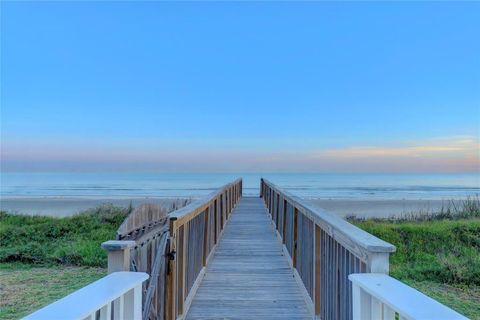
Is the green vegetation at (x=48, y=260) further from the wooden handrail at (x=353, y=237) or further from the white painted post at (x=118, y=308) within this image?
the wooden handrail at (x=353, y=237)

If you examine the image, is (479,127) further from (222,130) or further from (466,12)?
(222,130)

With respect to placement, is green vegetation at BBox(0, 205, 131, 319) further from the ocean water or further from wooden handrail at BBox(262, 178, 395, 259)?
the ocean water

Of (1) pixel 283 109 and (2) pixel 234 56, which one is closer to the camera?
(2) pixel 234 56

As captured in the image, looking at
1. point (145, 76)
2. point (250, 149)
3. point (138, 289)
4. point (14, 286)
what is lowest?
point (14, 286)

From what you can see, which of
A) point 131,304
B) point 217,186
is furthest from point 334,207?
point 131,304

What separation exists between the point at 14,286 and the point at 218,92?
54.6ft

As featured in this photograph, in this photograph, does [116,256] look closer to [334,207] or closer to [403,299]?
[403,299]

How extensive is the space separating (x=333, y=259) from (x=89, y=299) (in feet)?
6.13

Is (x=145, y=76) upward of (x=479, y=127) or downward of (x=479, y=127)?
upward

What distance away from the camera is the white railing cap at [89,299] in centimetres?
127

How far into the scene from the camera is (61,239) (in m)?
10.3

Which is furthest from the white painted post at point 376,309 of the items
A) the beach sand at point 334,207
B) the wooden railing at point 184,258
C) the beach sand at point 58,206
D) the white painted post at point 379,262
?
the beach sand at point 58,206

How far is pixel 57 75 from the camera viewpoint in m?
16.3

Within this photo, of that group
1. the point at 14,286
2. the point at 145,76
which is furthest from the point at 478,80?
the point at 14,286
